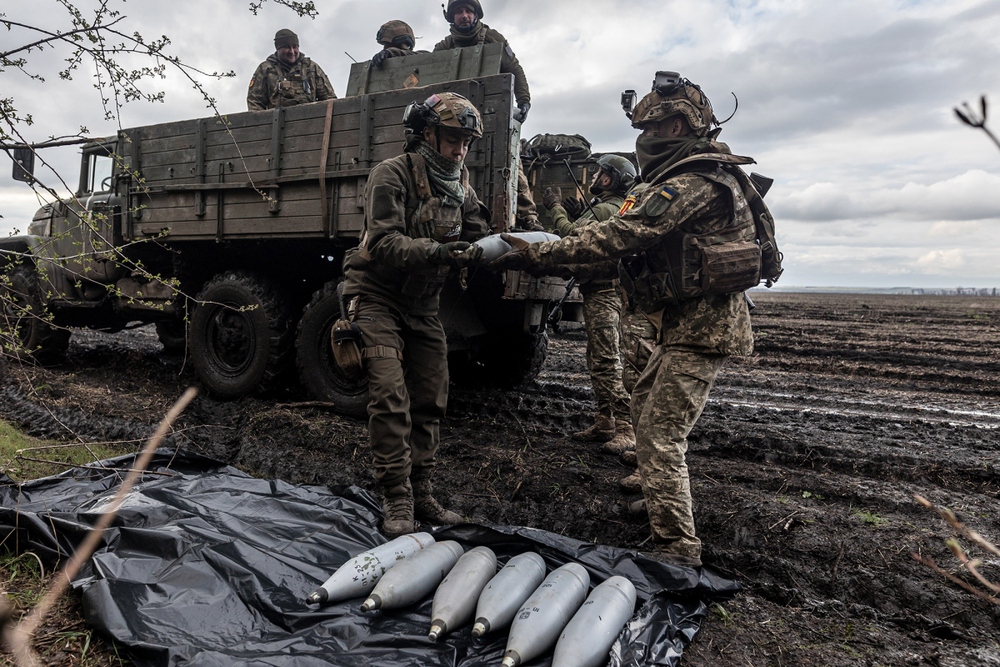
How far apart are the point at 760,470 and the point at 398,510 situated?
8.30 ft

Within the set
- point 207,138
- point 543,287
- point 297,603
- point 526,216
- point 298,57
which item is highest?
point 298,57

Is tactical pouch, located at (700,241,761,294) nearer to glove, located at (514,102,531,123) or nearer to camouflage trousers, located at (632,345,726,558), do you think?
camouflage trousers, located at (632,345,726,558)

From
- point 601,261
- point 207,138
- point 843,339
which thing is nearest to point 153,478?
point 601,261

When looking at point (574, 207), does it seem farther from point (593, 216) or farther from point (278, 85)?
point (278, 85)

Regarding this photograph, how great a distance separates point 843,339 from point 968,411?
6.91 meters

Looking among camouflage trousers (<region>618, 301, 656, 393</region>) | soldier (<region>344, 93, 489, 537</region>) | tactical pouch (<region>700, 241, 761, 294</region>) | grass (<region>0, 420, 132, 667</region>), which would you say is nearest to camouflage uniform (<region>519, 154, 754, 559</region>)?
tactical pouch (<region>700, 241, 761, 294</region>)

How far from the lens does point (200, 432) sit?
5.37m

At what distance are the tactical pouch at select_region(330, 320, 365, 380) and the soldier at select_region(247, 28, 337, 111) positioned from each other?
4629mm

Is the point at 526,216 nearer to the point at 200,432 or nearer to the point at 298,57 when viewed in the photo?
the point at 200,432

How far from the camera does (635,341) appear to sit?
4.17 m

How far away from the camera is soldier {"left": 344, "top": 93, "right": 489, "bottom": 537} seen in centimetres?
352

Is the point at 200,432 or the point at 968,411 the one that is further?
the point at 968,411

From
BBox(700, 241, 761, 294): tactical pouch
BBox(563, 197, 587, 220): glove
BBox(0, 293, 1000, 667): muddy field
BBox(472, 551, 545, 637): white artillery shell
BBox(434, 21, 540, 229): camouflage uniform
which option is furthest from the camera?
BBox(434, 21, 540, 229): camouflage uniform

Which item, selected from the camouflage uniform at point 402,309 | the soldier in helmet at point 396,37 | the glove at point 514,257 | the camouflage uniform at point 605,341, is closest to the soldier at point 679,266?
the glove at point 514,257
